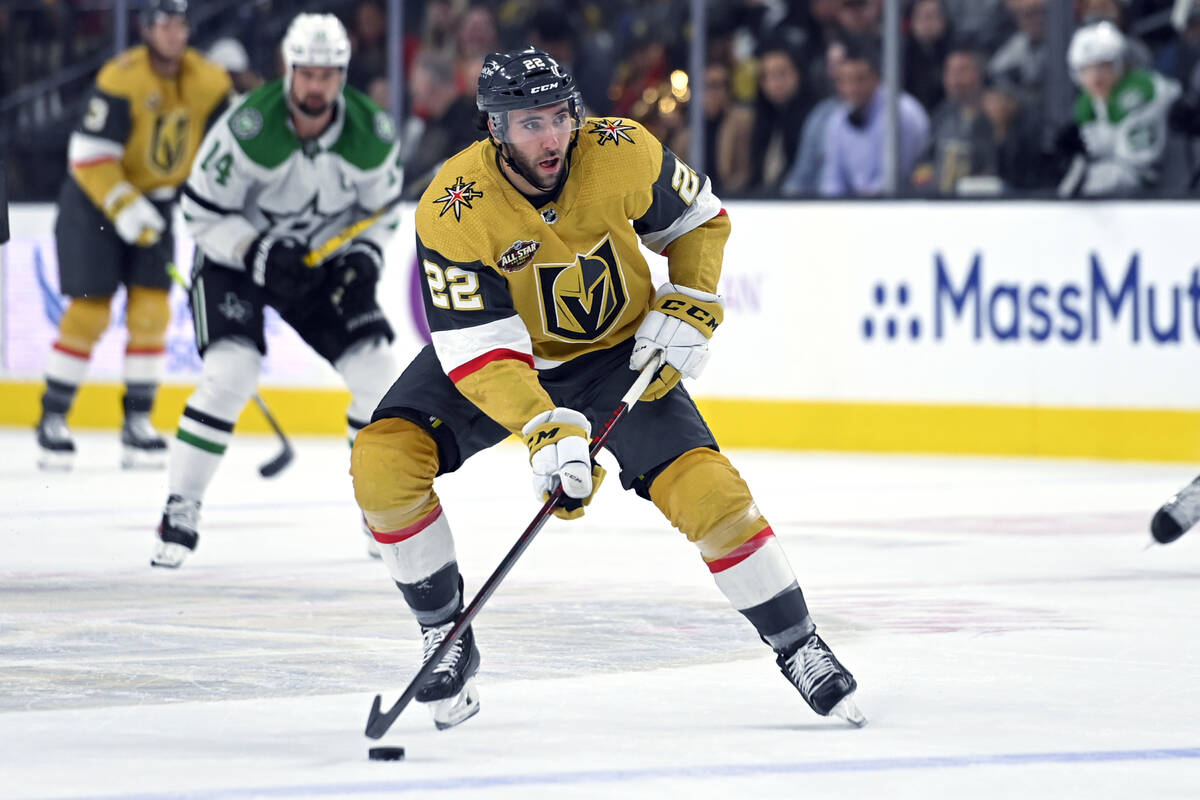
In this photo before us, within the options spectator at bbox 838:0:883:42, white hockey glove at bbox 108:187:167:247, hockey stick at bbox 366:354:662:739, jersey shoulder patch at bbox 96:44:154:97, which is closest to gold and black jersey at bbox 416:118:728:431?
hockey stick at bbox 366:354:662:739

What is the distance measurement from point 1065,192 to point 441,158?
274 cm

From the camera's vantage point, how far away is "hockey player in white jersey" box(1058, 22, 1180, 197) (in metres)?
8.19

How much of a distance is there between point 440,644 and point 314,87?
238cm

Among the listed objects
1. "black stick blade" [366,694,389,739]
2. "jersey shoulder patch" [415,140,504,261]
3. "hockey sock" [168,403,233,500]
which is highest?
"jersey shoulder patch" [415,140,504,261]

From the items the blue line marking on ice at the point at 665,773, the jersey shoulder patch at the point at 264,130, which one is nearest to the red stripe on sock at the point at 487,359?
the blue line marking on ice at the point at 665,773

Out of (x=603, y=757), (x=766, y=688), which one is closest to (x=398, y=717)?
(x=603, y=757)

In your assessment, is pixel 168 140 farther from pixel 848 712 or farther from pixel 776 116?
pixel 848 712

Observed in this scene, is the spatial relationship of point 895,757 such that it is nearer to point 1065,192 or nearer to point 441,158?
point 1065,192

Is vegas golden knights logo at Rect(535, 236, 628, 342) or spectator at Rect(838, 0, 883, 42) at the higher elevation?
vegas golden knights logo at Rect(535, 236, 628, 342)

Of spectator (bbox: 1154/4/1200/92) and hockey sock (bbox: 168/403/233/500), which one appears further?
spectator (bbox: 1154/4/1200/92)

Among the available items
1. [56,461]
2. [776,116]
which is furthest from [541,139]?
[776,116]

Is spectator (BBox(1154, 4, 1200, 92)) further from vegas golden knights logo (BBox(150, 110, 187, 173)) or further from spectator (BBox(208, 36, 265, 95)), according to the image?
spectator (BBox(208, 36, 265, 95))

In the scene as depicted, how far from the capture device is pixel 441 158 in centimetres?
966

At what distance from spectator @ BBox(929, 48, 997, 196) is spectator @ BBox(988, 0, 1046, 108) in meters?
0.10
